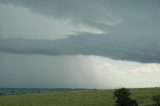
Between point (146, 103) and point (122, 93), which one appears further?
point (146, 103)

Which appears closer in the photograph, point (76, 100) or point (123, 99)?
point (123, 99)

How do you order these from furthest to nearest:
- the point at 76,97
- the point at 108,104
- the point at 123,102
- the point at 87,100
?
the point at 76,97
the point at 87,100
the point at 108,104
the point at 123,102

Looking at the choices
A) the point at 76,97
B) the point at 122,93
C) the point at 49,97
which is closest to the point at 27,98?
the point at 49,97

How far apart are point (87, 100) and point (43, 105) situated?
40.1 ft

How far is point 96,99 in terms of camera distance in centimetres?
10706

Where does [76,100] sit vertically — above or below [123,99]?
above

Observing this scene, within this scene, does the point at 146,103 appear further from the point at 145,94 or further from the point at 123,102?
the point at 123,102

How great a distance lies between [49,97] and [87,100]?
1337cm

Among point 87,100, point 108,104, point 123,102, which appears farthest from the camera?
point 87,100

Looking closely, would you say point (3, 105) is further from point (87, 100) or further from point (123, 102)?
point (123, 102)

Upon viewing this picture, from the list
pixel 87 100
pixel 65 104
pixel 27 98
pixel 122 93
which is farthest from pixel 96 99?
pixel 122 93

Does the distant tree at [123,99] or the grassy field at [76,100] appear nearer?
the distant tree at [123,99]

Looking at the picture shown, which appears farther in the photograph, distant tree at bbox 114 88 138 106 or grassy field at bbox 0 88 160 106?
grassy field at bbox 0 88 160 106

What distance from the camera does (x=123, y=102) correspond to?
71750 mm
